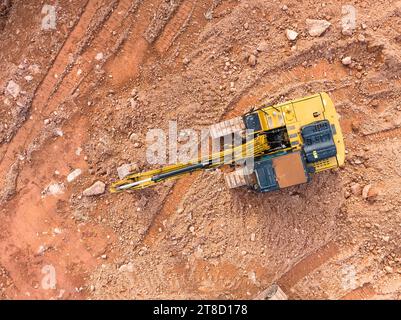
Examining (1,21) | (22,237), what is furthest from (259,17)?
(22,237)

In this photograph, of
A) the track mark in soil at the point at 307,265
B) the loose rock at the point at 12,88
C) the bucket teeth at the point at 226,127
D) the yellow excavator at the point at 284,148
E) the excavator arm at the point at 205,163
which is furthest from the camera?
the loose rock at the point at 12,88

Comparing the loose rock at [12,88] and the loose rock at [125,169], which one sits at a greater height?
the loose rock at [12,88]

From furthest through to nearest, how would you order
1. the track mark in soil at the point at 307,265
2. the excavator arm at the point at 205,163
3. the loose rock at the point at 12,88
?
the loose rock at the point at 12,88 → the track mark in soil at the point at 307,265 → the excavator arm at the point at 205,163

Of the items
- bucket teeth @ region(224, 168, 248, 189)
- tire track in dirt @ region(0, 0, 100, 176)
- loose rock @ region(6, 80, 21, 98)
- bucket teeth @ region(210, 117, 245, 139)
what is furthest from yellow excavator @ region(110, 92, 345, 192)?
loose rock @ region(6, 80, 21, 98)

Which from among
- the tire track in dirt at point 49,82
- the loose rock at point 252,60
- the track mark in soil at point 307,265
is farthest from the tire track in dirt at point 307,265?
the tire track in dirt at point 49,82

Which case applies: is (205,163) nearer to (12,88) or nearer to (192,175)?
(192,175)

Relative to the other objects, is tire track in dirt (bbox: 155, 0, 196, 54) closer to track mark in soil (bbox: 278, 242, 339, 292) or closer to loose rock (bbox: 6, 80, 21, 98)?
loose rock (bbox: 6, 80, 21, 98)

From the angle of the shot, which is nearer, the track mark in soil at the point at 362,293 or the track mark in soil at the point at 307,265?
the track mark in soil at the point at 362,293

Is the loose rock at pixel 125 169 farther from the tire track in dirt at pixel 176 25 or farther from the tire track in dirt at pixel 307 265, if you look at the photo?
the tire track in dirt at pixel 307 265
